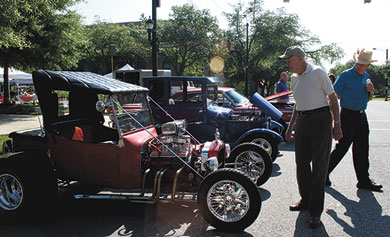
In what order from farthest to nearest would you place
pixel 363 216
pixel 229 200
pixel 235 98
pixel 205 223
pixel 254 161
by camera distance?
pixel 235 98 → pixel 254 161 → pixel 363 216 → pixel 205 223 → pixel 229 200

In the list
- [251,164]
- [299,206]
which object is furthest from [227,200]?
[251,164]

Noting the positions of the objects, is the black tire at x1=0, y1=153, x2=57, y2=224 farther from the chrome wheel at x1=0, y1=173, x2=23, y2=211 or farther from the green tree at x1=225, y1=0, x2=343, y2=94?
the green tree at x1=225, y1=0, x2=343, y2=94

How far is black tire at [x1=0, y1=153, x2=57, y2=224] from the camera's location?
4.02 metres

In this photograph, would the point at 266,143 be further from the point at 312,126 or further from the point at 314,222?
the point at 314,222

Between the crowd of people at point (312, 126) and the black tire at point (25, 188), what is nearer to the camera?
the crowd of people at point (312, 126)

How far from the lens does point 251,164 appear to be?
17.2ft

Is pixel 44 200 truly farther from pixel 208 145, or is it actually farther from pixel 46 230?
pixel 208 145

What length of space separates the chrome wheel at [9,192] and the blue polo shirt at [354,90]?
4.63 metres

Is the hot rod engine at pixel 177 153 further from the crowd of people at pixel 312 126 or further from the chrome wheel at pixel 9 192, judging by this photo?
the chrome wheel at pixel 9 192

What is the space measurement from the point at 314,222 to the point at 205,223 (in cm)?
125

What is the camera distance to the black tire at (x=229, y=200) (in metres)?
3.67

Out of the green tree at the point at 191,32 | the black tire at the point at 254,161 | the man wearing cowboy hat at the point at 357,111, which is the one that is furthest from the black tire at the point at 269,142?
the green tree at the point at 191,32

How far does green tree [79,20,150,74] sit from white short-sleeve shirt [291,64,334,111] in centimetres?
3524

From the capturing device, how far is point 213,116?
7008 mm
